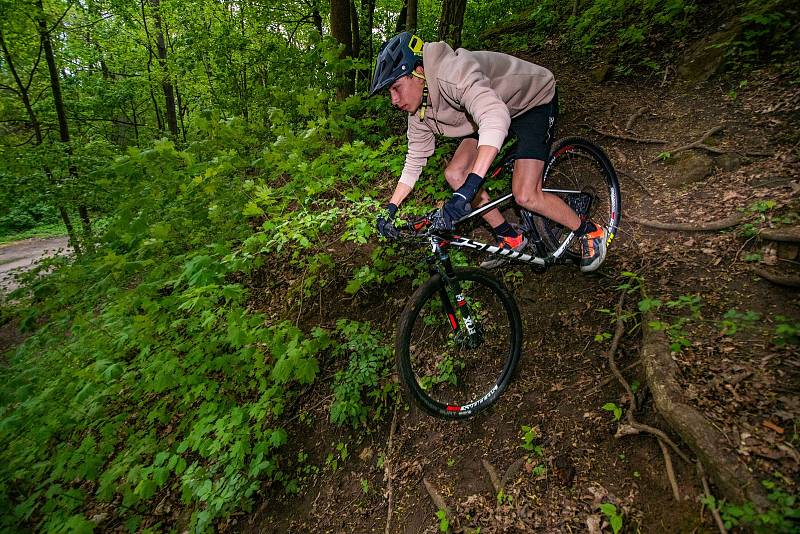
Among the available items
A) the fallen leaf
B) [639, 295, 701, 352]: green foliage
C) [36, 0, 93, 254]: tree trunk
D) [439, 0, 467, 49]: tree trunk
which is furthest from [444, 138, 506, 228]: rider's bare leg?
[36, 0, 93, 254]: tree trunk

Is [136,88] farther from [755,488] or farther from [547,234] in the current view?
[755,488]

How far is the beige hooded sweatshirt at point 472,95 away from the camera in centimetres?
273

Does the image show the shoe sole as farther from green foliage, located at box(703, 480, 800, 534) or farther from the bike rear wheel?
green foliage, located at box(703, 480, 800, 534)

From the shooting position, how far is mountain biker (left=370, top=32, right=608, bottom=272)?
2721mm

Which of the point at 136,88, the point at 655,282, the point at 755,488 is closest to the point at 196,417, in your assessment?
the point at 755,488

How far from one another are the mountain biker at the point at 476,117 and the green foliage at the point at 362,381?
1620 millimetres

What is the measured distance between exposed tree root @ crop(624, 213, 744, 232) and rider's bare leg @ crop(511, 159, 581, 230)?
1.41 m

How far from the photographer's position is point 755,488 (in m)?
1.82

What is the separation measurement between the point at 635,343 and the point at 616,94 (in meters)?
5.25

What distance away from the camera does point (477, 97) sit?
2781mm

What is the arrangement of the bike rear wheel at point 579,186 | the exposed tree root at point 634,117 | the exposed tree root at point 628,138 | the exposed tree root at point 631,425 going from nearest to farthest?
the exposed tree root at point 631,425, the bike rear wheel at point 579,186, the exposed tree root at point 628,138, the exposed tree root at point 634,117

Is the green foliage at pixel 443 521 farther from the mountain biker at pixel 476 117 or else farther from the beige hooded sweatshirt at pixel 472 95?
the beige hooded sweatshirt at pixel 472 95

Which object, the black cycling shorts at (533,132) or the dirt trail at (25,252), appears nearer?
the black cycling shorts at (533,132)

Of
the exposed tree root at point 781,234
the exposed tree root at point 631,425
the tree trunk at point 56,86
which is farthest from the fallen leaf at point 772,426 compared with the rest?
the tree trunk at point 56,86
